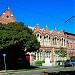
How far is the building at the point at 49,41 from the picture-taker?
2571 inches

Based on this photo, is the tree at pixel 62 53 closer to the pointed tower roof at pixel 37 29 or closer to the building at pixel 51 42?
the building at pixel 51 42

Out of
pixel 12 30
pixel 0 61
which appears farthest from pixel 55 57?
pixel 12 30

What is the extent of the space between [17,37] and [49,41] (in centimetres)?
3004

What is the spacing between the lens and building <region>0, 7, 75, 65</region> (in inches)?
2571

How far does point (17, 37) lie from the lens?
4175 centimetres

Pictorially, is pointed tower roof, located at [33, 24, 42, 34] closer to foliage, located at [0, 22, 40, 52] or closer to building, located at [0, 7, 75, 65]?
building, located at [0, 7, 75, 65]

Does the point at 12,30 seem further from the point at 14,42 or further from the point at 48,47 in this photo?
the point at 48,47

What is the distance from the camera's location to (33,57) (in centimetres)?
6512

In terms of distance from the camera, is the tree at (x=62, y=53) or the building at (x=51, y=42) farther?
the building at (x=51, y=42)

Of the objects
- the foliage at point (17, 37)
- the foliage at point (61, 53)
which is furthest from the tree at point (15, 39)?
the foliage at point (61, 53)

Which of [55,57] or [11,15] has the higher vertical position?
[11,15]

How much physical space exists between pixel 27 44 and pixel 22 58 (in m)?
12.1

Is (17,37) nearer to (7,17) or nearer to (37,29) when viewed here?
(7,17)

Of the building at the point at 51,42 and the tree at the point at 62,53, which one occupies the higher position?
the building at the point at 51,42
